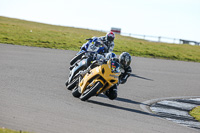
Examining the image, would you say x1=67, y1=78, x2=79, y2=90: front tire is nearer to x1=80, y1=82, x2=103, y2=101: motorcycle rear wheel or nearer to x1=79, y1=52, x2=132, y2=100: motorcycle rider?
x1=79, y1=52, x2=132, y2=100: motorcycle rider

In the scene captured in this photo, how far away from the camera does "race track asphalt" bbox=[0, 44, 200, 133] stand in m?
6.47

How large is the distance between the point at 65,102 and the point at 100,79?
0.91m

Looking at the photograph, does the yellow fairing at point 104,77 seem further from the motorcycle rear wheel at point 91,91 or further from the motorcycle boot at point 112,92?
the motorcycle boot at point 112,92

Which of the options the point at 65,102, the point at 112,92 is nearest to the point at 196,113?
the point at 112,92

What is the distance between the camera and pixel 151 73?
1809 cm

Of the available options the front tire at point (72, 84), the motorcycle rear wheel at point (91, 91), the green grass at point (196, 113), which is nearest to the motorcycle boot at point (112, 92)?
the motorcycle rear wheel at point (91, 91)

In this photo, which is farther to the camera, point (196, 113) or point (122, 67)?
point (196, 113)

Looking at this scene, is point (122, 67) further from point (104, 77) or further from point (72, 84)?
point (72, 84)

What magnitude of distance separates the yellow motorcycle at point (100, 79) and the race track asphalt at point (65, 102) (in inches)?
11.4

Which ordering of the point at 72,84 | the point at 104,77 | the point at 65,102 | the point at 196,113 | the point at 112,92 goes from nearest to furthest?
1. the point at 65,102
2. the point at 104,77
3. the point at 112,92
4. the point at 196,113
5. the point at 72,84

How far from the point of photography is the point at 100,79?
8938 mm

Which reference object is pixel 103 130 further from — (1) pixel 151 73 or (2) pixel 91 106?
Result: (1) pixel 151 73

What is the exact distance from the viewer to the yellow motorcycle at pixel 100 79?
8891 millimetres

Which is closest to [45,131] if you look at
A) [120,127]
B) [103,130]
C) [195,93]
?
[103,130]
